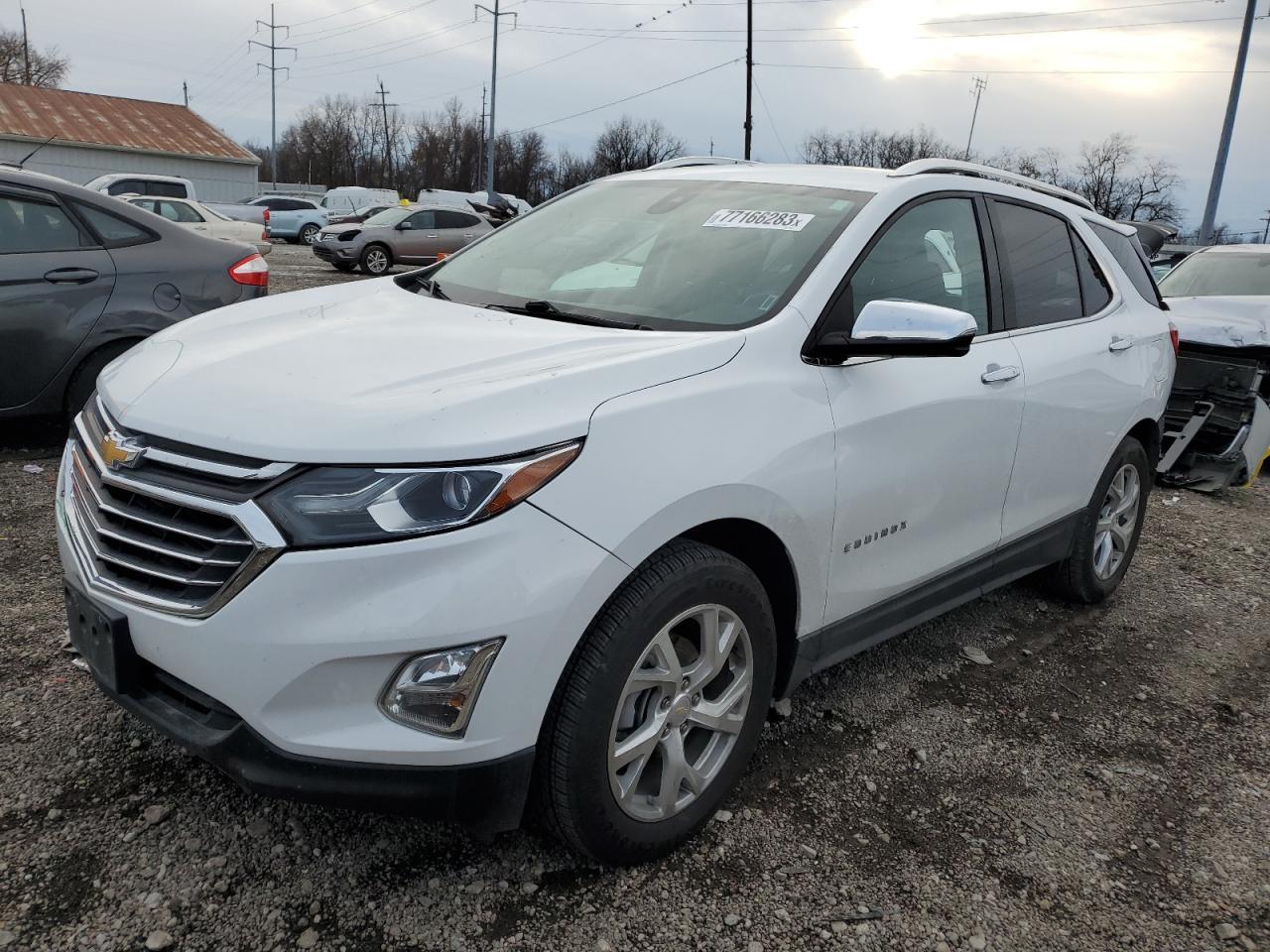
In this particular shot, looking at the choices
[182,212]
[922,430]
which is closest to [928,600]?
[922,430]

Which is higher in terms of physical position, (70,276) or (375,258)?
(70,276)

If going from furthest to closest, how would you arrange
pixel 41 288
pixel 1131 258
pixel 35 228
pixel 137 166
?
1. pixel 137 166
2. pixel 35 228
3. pixel 41 288
4. pixel 1131 258

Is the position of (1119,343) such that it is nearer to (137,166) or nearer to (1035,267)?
(1035,267)

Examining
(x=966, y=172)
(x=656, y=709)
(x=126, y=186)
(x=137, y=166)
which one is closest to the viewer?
(x=656, y=709)

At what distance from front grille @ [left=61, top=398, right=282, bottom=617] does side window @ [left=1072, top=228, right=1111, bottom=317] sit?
3400mm

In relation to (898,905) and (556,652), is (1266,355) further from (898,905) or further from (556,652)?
(556,652)

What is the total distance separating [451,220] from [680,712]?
851 inches

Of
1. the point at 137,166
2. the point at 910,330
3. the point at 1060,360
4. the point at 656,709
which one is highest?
the point at 910,330

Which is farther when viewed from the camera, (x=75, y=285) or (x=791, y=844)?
(x=75, y=285)

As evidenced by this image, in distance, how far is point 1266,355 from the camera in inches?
281

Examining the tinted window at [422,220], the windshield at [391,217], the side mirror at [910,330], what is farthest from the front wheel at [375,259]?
the side mirror at [910,330]

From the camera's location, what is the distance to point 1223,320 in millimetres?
7426

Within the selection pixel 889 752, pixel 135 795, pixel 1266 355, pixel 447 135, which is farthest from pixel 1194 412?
pixel 447 135

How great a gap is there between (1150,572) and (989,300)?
2.58 meters
